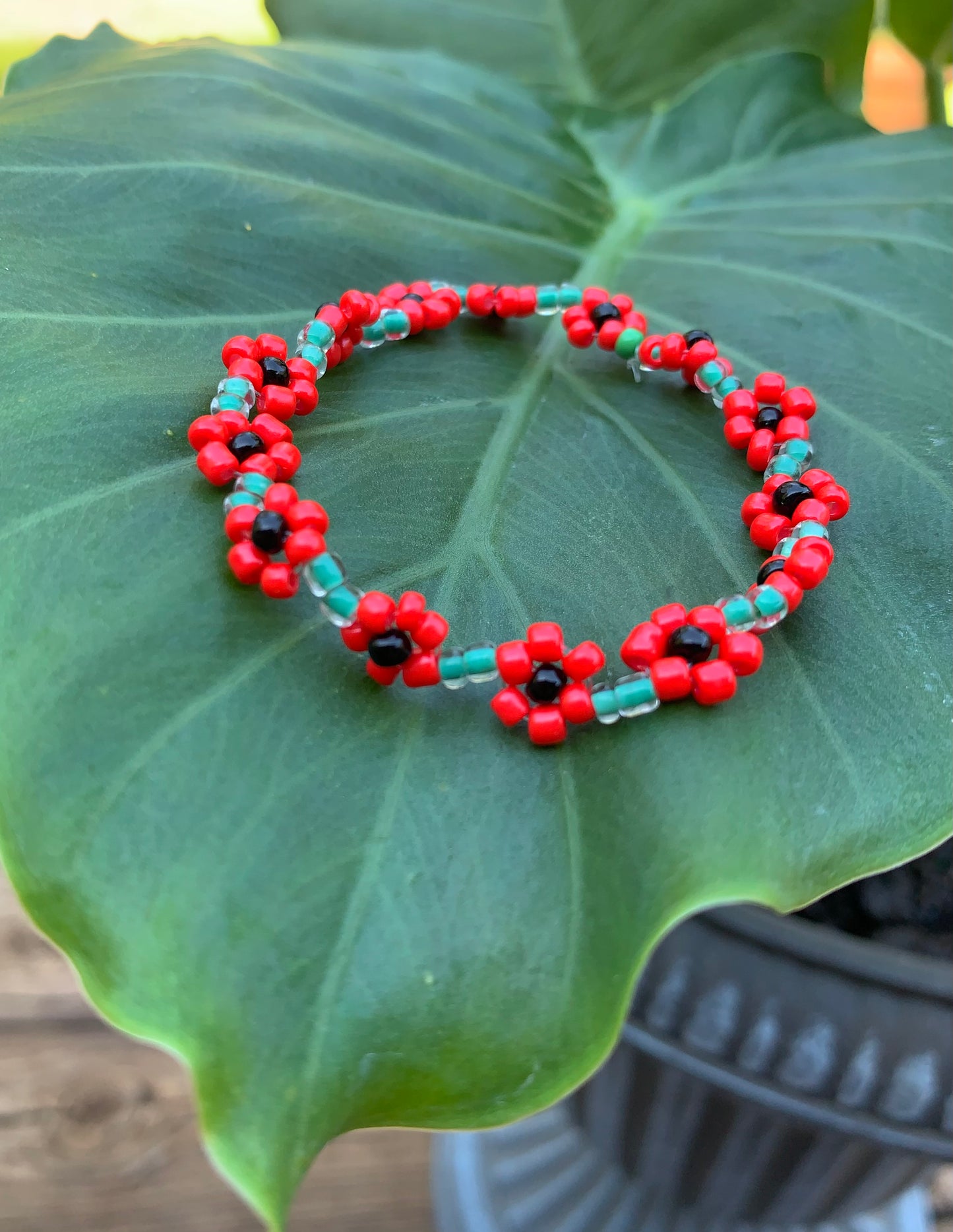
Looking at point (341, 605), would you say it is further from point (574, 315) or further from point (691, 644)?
Answer: point (574, 315)

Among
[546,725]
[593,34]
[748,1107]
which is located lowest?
[748,1107]

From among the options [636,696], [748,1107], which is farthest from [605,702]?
[748,1107]

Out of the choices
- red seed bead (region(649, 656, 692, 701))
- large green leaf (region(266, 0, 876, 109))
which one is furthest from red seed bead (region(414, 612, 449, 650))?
large green leaf (region(266, 0, 876, 109))

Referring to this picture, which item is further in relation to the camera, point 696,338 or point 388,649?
point 696,338

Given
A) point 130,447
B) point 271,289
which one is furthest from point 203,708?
point 271,289

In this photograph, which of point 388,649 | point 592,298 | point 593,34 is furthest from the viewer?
point 593,34

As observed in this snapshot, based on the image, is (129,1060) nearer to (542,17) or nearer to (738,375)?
(738,375)

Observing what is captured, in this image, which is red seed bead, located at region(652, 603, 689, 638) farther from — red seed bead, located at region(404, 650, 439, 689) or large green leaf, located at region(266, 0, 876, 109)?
large green leaf, located at region(266, 0, 876, 109)

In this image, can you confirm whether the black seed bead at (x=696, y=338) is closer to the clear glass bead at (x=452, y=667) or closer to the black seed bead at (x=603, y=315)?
the black seed bead at (x=603, y=315)
